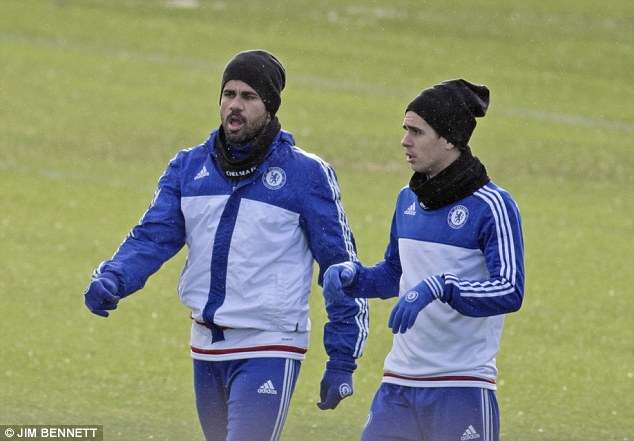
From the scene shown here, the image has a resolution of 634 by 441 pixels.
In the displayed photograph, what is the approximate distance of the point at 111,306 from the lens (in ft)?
24.3

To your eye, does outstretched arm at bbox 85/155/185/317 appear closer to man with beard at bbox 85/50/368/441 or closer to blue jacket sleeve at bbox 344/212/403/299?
man with beard at bbox 85/50/368/441

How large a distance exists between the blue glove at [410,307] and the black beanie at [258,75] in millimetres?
1376

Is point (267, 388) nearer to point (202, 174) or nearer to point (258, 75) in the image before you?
point (202, 174)

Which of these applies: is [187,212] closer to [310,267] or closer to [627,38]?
[310,267]

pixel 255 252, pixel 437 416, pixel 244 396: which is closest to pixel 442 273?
pixel 437 416

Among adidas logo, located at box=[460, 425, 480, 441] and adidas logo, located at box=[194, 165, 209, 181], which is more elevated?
adidas logo, located at box=[194, 165, 209, 181]

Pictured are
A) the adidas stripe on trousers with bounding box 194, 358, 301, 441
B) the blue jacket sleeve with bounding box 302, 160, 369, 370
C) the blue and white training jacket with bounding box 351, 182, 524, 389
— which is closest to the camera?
the blue and white training jacket with bounding box 351, 182, 524, 389

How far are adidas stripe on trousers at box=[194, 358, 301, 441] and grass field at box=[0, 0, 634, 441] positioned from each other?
3225mm

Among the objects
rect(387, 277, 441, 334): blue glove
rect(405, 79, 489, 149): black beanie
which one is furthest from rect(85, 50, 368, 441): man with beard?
rect(387, 277, 441, 334): blue glove

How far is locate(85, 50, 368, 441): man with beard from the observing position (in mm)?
7363

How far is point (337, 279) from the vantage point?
710 centimetres

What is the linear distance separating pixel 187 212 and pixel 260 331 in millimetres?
678

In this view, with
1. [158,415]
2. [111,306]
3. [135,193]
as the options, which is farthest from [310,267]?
[135,193]

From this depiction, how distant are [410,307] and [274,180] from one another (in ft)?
3.92
